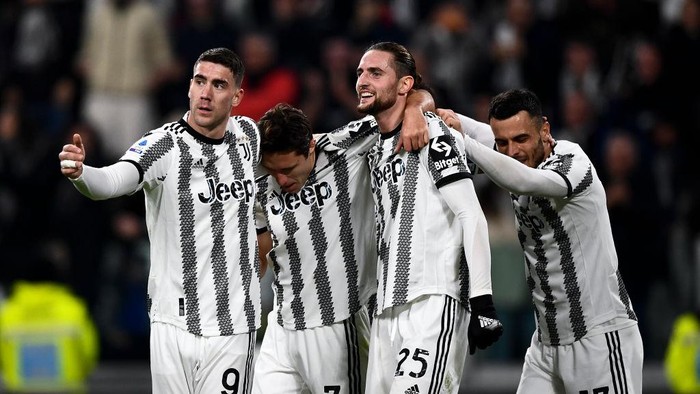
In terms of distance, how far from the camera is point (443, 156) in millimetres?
6805

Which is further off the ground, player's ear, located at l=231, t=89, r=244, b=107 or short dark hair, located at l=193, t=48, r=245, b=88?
short dark hair, located at l=193, t=48, r=245, b=88

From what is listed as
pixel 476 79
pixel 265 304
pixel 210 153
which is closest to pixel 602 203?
pixel 210 153

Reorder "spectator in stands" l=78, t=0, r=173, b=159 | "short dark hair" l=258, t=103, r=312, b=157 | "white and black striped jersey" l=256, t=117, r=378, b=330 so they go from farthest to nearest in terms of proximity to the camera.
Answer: "spectator in stands" l=78, t=0, r=173, b=159, "white and black striped jersey" l=256, t=117, r=378, b=330, "short dark hair" l=258, t=103, r=312, b=157

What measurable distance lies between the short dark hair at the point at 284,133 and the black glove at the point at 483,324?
136 centimetres

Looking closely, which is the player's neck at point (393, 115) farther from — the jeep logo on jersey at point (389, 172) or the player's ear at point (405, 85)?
the jeep logo on jersey at point (389, 172)

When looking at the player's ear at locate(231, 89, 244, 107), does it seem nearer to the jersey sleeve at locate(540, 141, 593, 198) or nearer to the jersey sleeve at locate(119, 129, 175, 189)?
the jersey sleeve at locate(119, 129, 175, 189)

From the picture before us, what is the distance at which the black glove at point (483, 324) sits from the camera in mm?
6457

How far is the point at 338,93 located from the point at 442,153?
6.61 m

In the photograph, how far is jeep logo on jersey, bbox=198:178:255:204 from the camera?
22.4 feet

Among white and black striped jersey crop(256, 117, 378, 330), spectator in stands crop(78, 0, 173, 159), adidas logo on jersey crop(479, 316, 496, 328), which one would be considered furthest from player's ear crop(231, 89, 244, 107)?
spectator in stands crop(78, 0, 173, 159)

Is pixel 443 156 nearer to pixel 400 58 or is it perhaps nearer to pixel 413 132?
pixel 413 132

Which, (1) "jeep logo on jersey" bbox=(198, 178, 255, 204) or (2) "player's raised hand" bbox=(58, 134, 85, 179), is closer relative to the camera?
(2) "player's raised hand" bbox=(58, 134, 85, 179)

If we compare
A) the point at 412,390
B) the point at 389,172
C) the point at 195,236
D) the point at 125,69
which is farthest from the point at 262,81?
the point at 412,390

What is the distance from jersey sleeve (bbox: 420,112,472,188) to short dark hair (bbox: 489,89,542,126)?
38 centimetres
